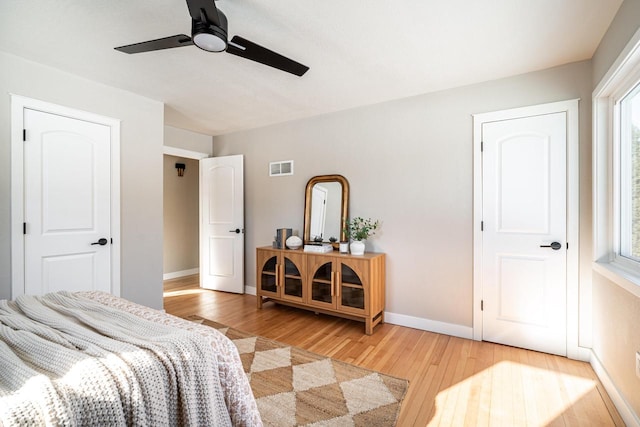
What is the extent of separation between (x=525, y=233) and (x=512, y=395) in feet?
4.26

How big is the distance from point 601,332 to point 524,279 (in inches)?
23.1

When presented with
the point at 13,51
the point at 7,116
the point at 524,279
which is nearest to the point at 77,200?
the point at 7,116

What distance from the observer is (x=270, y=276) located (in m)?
3.61

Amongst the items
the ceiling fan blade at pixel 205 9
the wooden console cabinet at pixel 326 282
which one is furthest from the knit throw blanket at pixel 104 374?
the wooden console cabinet at pixel 326 282

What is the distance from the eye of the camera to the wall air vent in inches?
155

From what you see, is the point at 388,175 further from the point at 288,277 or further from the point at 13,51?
the point at 13,51

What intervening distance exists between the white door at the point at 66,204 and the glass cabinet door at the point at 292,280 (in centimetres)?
175

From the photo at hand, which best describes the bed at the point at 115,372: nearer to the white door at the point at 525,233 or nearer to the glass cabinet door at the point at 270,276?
the glass cabinet door at the point at 270,276

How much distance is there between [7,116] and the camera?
7.63 ft

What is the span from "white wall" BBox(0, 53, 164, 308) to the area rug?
150 cm

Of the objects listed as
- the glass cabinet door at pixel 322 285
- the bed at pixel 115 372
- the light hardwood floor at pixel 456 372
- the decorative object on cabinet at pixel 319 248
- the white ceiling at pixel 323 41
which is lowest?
the light hardwood floor at pixel 456 372

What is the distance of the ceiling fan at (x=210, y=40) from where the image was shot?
1.45m

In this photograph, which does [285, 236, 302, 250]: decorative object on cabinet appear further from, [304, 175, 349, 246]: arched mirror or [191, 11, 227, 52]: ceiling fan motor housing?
[191, 11, 227, 52]: ceiling fan motor housing

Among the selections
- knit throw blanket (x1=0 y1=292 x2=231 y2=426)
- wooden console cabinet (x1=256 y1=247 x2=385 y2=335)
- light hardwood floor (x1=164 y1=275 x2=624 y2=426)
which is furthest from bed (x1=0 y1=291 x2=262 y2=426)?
wooden console cabinet (x1=256 y1=247 x2=385 y2=335)
